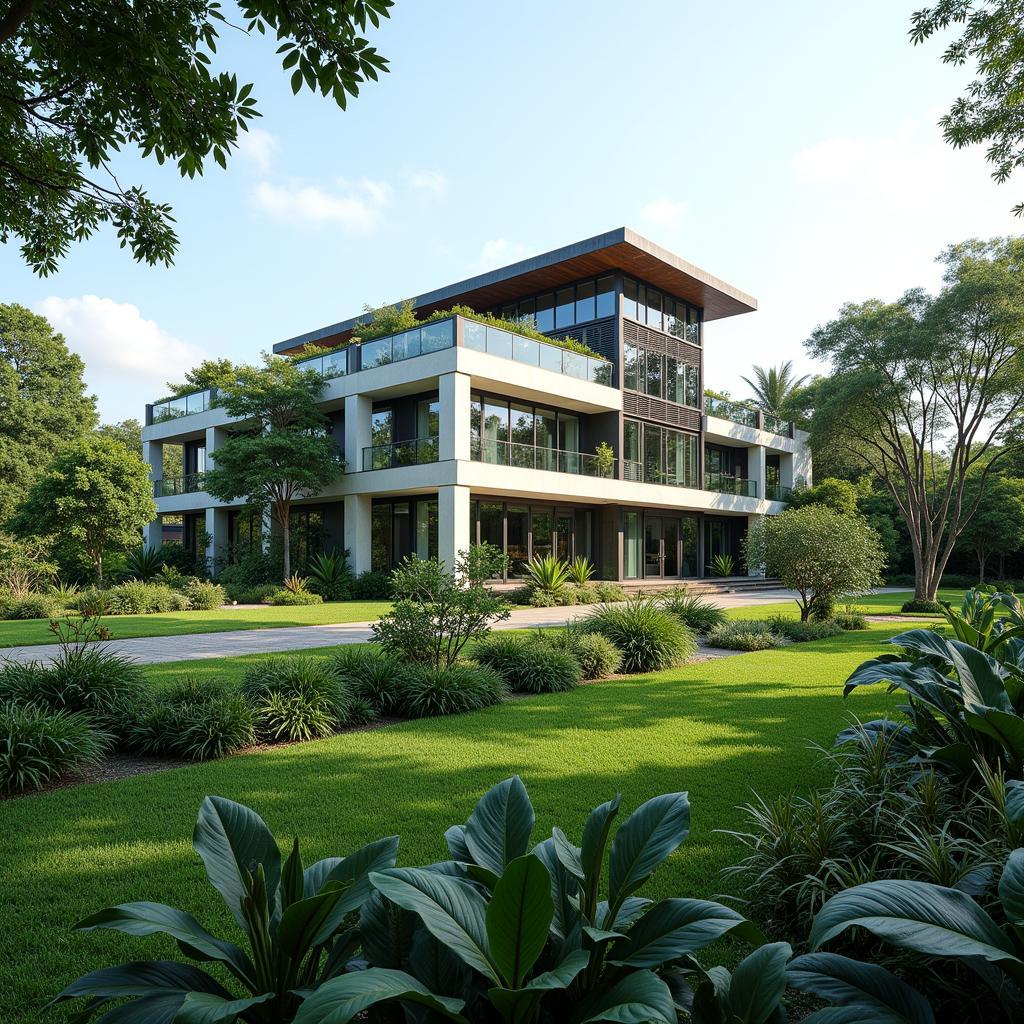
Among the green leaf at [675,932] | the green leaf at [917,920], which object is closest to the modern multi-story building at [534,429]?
the green leaf at [675,932]

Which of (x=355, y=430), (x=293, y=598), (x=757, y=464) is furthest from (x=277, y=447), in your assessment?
(x=757, y=464)

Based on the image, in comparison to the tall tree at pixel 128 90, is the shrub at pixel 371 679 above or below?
below

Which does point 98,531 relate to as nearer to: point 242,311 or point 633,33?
point 242,311

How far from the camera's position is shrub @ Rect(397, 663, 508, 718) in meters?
7.12

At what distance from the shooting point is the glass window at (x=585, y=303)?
26.0 m

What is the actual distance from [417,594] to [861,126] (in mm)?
7046

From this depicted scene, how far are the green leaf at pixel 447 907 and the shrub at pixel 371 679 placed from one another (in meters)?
5.50

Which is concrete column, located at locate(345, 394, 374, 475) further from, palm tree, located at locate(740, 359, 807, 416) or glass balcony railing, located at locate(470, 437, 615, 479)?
palm tree, located at locate(740, 359, 807, 416)

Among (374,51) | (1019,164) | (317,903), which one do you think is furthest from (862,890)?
(1019,164)

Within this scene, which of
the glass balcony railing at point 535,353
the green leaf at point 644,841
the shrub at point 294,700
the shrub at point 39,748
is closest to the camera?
the green leaf at point 644,841

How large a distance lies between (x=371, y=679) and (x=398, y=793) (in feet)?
9.24

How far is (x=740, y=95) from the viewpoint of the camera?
758 cm

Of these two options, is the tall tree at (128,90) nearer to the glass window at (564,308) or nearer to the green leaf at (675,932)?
the green leaf at (675,932)

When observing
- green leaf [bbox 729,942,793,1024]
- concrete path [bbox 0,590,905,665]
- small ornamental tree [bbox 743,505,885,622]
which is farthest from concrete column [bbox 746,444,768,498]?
green leaf [bbox 729,942,793,1024]
